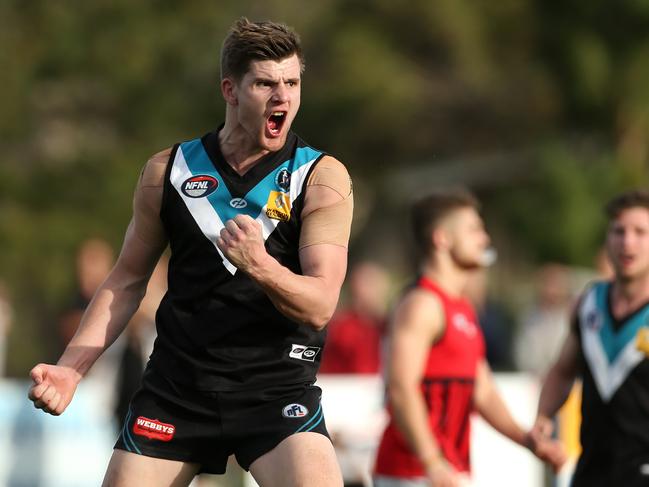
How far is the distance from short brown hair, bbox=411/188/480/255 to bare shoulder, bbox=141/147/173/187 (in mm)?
2664

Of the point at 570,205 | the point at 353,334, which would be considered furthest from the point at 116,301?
the point at 570,205

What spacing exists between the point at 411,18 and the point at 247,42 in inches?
1022

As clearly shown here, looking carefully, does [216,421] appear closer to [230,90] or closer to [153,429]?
[153,429]

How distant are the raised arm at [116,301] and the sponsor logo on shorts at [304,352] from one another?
74cm

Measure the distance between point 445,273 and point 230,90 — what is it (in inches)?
105

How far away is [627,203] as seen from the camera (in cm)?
775

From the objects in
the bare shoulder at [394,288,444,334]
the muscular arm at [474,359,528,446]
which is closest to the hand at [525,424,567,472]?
the muscular arm at [474,359,528,446]

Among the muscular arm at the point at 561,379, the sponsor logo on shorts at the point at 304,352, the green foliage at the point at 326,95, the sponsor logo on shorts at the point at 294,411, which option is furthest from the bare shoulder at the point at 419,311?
the green foliage at the point at 326,95

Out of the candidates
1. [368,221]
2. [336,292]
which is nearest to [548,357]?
[336,292]

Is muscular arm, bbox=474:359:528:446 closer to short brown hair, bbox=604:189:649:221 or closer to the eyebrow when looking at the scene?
short brown hair, bbox=604:189:649:221

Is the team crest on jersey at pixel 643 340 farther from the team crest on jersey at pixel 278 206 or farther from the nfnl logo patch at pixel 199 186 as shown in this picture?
the nfnl logo patch at pixel 199 186

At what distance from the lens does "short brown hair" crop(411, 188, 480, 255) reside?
8195mm

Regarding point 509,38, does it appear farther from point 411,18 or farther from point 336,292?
point 336,292

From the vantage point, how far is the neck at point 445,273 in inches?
316
